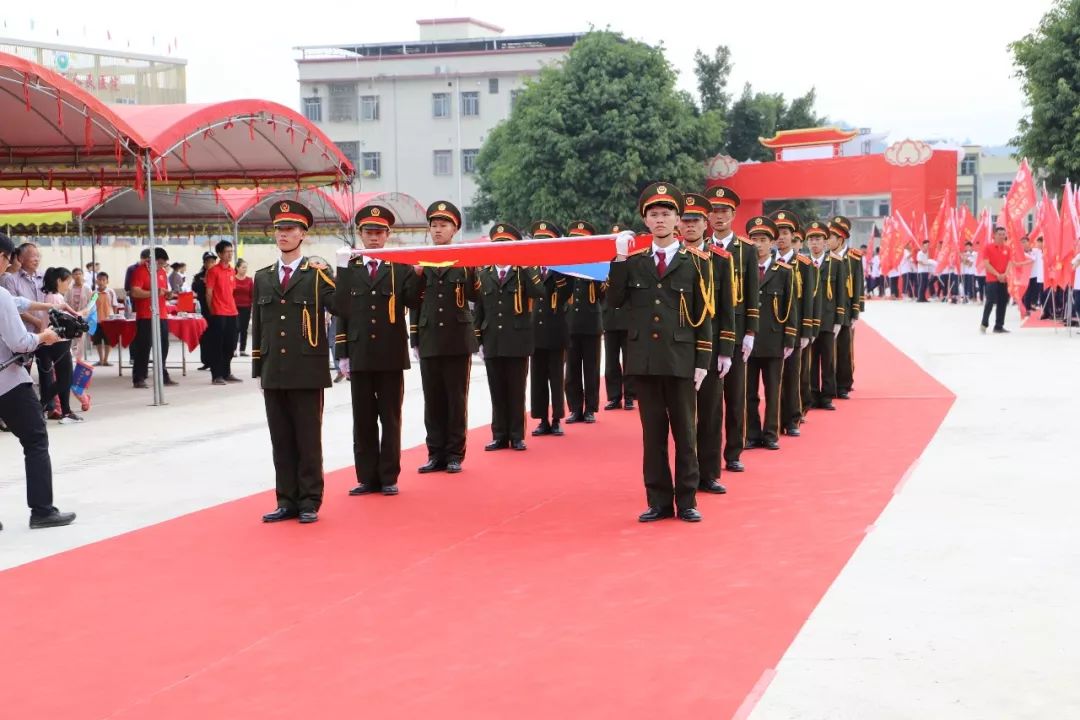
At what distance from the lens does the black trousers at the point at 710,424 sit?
24.3 feet

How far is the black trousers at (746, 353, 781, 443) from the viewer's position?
374 inches

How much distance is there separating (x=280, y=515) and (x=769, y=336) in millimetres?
4113

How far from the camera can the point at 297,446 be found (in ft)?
23.7

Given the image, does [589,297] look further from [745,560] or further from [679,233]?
[745,560]

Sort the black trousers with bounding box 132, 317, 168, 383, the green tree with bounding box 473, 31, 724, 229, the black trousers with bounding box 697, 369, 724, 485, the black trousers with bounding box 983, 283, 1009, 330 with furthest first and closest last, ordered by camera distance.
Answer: the green tree with bounding box 473, 31, 724, 229
the black trousers with bounding box 983, 283, 1009, 330
the black trousers with bounding box 132, 317, 168, 383
the black trousers with bounding box 697, 369, 724, 485

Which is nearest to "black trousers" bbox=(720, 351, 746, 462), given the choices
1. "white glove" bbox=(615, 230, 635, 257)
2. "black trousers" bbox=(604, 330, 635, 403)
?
"white glove" bbox=(615, 230, 635, 257)

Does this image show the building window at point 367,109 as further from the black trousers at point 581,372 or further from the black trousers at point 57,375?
the black trousers at point 581,372

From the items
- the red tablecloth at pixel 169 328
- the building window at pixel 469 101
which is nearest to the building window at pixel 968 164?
the building window at pixel 469 101

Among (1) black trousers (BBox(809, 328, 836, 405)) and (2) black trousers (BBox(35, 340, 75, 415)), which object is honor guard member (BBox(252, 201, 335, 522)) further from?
(1) black trousers (BBox(809, 328, 836, 405))

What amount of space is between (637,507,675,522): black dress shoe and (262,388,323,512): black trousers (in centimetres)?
186

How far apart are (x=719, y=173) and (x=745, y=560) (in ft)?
131

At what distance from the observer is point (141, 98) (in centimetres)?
5256

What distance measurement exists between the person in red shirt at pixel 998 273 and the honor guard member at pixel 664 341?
13.8 m

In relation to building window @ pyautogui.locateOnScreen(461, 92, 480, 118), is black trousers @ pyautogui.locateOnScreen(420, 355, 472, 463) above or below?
below
